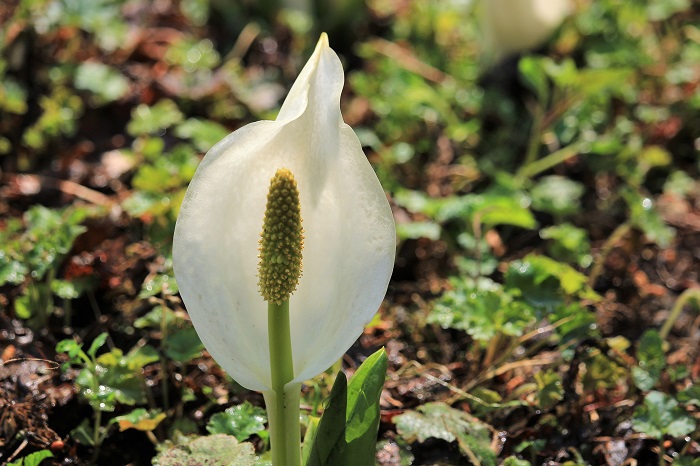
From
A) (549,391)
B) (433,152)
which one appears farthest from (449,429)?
(433,152)

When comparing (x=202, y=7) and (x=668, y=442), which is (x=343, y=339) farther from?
(x=202, y=7)

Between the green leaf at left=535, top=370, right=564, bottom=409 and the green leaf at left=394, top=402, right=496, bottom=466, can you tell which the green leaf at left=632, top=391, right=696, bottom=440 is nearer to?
the green leaf at left=535, top=370, right=564, bottom=409

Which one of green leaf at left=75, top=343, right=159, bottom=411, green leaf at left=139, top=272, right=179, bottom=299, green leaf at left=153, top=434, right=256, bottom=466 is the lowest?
green leaf at left=75, top=343, right=159, bottom=411

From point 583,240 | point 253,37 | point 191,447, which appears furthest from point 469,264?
point 253,37

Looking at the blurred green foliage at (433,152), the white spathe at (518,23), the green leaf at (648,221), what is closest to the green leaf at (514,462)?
the blurred green foliage at (433,152)

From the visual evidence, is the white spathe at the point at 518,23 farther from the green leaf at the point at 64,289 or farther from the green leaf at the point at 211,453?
the green leaf at the point at 211,453

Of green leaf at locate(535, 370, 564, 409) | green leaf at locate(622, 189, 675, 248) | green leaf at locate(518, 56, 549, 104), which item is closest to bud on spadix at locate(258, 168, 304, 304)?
green leaf at locate(535, 370, 564, 409)

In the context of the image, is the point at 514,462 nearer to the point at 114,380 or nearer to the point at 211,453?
the point at 211,453

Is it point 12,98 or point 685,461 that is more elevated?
point 12,98
